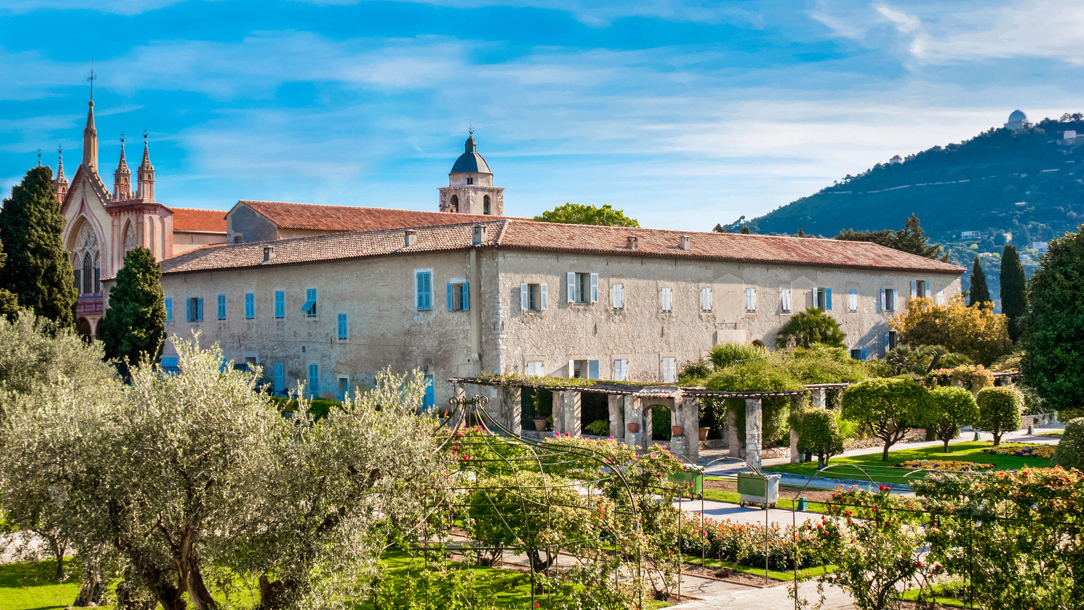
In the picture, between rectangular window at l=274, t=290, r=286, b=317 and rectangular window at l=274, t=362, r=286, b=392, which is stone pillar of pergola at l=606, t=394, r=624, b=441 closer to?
rectangular window at l=274, t=362, r=286, b=392

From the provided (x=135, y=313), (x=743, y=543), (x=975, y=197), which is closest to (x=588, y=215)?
(x=135, y=313)

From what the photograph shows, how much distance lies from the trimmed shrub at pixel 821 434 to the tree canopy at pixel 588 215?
113 feet

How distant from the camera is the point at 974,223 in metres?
157

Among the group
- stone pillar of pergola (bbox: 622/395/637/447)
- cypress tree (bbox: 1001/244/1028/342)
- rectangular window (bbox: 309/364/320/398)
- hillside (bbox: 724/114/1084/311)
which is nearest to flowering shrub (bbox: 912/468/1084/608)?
stone pillar of pergola (bbox: 622/395/637/447)

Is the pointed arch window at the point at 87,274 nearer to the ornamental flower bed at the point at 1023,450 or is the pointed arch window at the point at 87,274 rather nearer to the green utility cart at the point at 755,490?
the green utility cart at the point at 755,490

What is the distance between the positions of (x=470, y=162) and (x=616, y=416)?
50.5 metres

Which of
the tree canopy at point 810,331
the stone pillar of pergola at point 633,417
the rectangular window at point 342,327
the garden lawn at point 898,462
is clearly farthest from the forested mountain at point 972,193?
the stone pillar of pergola at point 633,417

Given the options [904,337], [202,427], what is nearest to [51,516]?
[202,427]

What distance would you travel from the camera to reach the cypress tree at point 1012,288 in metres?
55.5

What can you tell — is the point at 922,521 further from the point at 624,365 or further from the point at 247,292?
the point at 247,292

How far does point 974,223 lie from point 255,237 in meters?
139

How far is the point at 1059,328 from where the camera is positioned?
2445 centimetres

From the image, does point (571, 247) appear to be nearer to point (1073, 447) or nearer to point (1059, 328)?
point (1059, 328)

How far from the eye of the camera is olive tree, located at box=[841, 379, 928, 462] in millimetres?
25688
